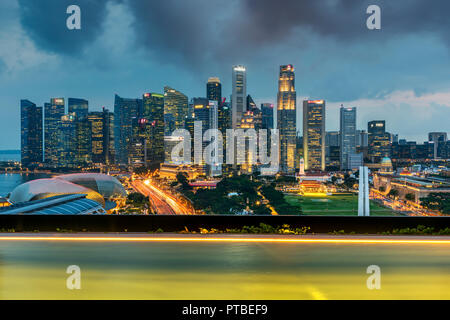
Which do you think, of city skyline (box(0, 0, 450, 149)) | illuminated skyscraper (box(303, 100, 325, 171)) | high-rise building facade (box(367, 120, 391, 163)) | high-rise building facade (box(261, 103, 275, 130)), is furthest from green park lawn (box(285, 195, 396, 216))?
high-rise building facade (box(261, 103, 275, 130))

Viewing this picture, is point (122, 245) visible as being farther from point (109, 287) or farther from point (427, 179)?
point (427, 179)

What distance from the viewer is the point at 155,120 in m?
63.8

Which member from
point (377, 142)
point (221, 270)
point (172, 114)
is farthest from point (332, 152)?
point (172, 114)

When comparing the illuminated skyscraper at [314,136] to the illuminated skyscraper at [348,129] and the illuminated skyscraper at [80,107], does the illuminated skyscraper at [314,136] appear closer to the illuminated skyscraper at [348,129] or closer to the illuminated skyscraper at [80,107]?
the illuminated skyscraper at [348,129]

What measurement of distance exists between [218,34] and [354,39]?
264 cm

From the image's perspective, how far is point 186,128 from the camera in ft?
201

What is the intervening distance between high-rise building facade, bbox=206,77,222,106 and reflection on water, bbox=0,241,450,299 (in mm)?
79392

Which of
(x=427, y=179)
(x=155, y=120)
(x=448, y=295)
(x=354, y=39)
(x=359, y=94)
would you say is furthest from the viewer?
(x=155, y=120)

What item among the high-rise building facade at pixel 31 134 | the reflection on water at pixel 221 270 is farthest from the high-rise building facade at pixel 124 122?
the reflection on water at pixel 221 270

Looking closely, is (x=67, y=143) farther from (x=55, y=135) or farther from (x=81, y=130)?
(x=81, y=130)

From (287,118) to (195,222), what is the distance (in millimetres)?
62158

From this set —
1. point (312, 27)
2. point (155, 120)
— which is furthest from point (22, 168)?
point (155, 120)

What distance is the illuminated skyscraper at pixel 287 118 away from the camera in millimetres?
46544

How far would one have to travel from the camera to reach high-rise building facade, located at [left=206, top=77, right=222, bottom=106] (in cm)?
8281
